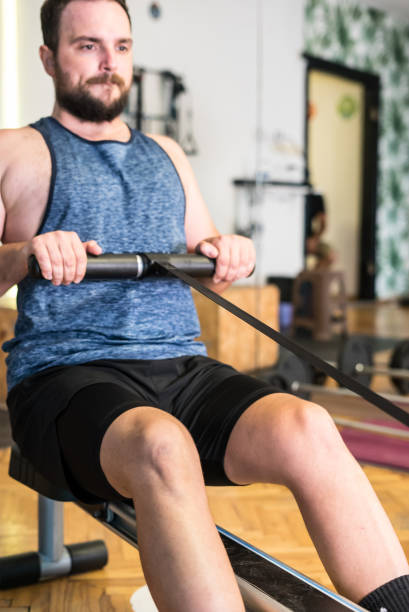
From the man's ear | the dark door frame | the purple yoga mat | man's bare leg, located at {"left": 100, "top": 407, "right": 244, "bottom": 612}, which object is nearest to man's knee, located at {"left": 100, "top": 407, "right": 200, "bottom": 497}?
man's bare leg, located at {"left": 100, "top": 407, "right": 244, "bottom": 612}

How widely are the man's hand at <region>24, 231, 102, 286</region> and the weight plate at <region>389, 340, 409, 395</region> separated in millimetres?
2544

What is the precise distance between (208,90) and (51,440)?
236 centimetres

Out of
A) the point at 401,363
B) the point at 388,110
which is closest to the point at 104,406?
the point at 401,363

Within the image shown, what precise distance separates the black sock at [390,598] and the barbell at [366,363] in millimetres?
2255

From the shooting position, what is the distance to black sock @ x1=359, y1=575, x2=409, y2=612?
0.86 m

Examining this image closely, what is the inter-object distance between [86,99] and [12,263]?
1.06 feet

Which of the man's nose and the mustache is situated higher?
the man's nose

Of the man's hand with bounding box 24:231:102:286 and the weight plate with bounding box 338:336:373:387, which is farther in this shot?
the weight plate with bounding box 338:336:373:387

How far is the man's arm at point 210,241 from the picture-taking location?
1.25 m

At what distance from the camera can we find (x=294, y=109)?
4.53 meters

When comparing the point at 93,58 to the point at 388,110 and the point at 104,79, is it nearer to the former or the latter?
the point at 104,79

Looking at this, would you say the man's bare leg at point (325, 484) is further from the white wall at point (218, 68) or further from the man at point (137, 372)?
the white wall at point (218, 68)

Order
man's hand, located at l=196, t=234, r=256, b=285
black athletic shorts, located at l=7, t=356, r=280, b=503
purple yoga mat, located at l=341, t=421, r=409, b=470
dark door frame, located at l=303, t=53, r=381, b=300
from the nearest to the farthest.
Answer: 1. black athletic shorts, located at l=7, t=356, r=280, b=503
2. man's hand, located at l=196, t=234, r=256, b=285
3. purple yoga mat, located at l=341, t=421, r=409, b=470
4. dark door frame, located at l=303, t=53, r=381, b=300

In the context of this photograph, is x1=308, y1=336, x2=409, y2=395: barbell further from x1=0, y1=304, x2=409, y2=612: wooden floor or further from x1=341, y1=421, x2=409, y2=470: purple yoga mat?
x1=0, y1=304, x2=409, y2=612: wooden floor
